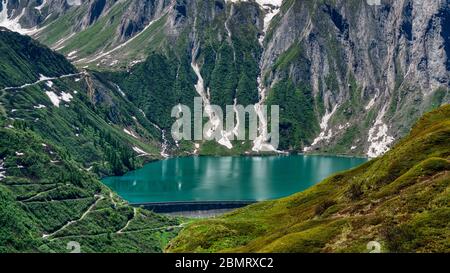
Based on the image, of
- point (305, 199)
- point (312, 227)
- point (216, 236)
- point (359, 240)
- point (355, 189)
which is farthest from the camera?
point (305, 199)

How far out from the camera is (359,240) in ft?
224

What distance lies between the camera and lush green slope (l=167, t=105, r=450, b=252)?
2625 inches

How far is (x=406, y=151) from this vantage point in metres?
105

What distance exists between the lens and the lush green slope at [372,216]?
6669 cm

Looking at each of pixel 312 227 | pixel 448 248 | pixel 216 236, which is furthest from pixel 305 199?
pixel 448 248

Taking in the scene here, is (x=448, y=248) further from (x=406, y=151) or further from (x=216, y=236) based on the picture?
(x=216, y=236)

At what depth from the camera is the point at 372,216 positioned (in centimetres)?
7619
